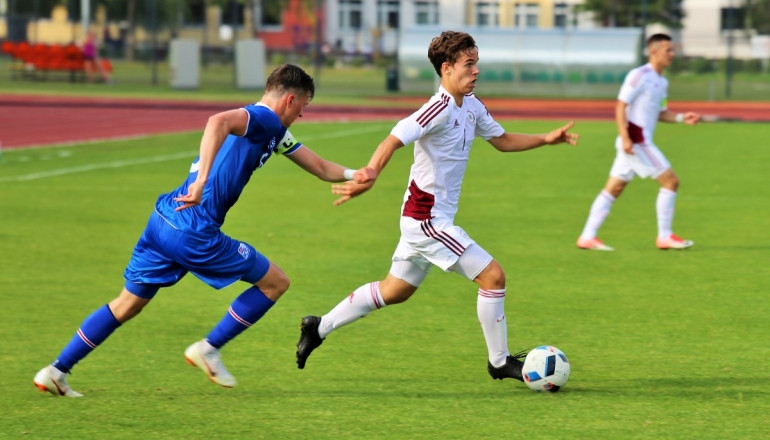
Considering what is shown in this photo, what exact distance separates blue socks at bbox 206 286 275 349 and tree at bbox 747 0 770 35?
4561cm

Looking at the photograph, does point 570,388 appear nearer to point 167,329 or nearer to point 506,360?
point 506,360

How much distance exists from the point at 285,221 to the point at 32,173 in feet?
20.1

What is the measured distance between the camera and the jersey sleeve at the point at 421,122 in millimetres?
6641

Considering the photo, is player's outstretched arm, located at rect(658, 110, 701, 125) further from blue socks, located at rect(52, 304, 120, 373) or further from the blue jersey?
blue socks, located at rect(52, 304, 120, 373)

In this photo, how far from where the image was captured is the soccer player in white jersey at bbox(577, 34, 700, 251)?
1205 centimetres

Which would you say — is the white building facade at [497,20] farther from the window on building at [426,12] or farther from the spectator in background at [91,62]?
the spectator in background at [91,62]

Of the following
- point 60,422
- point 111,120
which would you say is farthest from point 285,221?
point 111,120

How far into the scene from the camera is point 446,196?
275 inches

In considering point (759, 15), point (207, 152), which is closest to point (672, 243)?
point (207, 152)

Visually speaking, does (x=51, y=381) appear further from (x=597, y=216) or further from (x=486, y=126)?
(x=597, y=216)

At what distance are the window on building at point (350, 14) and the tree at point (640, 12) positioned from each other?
22535mm

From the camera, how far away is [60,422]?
617 centimetres

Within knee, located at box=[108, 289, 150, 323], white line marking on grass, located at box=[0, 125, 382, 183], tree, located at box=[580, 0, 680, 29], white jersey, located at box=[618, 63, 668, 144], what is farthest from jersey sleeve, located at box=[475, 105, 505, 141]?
tree, located at box=[580, 0, 680, 29]

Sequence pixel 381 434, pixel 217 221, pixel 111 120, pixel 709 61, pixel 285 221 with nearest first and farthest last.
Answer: pixel 381 434
pixel 217 221
pixel 285 221
pixel 111 120
pixel 709 61
